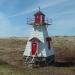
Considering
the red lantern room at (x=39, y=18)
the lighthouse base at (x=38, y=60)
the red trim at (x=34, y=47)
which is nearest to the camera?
the lighthouse base at (x=38, y=60)

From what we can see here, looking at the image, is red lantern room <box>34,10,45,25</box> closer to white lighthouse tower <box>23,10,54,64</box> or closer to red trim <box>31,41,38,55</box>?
white lighthouse tower <box>23,10,54,64</box>

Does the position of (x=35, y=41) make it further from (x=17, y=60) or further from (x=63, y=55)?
(x=63, y=55)

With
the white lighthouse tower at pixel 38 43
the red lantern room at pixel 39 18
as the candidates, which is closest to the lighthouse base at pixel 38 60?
the white lighthouse tower at pixel 38 43

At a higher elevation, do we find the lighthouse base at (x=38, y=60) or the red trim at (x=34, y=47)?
the red trim at (x=34, y=47)

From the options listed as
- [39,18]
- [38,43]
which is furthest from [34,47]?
[39,18]

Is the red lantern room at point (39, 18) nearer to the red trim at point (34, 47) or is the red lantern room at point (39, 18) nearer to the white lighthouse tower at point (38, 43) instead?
the white lighthouse tower at point (38, 43)

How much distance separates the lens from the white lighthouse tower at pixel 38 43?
51.2m

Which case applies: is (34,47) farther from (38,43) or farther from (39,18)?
(39,18)

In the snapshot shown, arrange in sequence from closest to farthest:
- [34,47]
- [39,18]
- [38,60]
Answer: [38,60] < [34,47] < [39,18]

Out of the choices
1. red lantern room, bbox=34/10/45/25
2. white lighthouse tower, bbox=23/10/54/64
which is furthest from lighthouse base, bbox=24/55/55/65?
red lantern room, bbox=34/10/45/25

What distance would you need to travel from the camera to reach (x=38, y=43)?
51531mm

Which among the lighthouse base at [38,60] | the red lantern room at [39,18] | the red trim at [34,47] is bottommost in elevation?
the lighthouse base at [38,60]

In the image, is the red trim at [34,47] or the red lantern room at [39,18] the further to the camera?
the red lantern room at [39,18]

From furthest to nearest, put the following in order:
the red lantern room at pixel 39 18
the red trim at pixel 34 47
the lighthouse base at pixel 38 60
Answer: the red lantern room at pixel 39 18 < the red trim at pixel 34 47 < the lighthouse base at pixel 38 60
